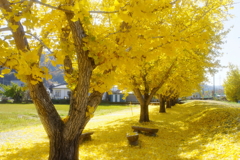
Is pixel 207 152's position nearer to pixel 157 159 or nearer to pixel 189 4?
pixel 157 159

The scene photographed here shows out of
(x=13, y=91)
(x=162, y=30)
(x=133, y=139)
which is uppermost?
(x=162, y=30)

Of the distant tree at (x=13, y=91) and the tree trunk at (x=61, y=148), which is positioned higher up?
the distant tree at (x=13, y=91)

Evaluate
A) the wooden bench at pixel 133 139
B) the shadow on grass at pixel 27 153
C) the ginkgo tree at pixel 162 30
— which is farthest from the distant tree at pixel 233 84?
the shadow on grass at pixel 27 153

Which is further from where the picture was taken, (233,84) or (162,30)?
(233,84)

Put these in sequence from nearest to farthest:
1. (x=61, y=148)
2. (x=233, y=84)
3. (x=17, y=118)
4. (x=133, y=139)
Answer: (x=61, y=148)
(x=133, y=139)
(x=17, y=118)
(x=233, y=84)

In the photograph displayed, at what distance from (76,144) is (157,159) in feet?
7.83

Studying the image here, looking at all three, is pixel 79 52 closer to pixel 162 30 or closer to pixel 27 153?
pixel 162 30

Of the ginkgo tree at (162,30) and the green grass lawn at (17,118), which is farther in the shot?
Result: the green grass lawn at (17,118)

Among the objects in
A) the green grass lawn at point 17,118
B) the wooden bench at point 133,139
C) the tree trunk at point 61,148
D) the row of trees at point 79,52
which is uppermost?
the row of trees at point 79,52

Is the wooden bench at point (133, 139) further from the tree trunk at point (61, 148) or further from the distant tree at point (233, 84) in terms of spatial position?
the distant tree at point (233, 84)

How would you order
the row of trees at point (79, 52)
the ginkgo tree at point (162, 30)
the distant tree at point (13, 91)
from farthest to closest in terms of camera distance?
the distant tree at point (13, 91), the ginkgo tree at point (162, 30), the row of trees at point (79, 52)

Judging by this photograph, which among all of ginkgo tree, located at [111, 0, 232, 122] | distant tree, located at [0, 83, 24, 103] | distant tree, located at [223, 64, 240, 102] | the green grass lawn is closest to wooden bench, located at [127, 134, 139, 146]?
ginkgo tree, located at [111, 0, 232, 122]

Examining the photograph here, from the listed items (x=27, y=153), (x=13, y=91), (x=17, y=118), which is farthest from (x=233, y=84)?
(x=13, y=91)

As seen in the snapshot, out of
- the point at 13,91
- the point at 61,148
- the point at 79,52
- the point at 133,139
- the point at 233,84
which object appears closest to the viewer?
the point at 79,52
